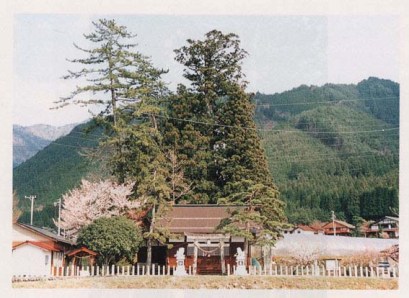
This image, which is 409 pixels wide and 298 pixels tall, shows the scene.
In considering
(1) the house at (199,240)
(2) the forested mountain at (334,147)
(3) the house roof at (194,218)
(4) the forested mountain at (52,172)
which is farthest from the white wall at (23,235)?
(2) the forested mountain at (334,147)

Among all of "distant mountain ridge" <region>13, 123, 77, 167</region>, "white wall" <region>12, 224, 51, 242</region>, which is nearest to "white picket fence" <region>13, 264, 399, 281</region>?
"white wall" <region>12, 224, 51, 242</region>

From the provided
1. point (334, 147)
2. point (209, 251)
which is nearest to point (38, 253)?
point (209, 251)

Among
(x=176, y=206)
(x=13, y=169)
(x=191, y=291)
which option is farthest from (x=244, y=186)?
(x=13, y=169)

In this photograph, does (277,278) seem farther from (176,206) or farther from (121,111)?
(121,111)

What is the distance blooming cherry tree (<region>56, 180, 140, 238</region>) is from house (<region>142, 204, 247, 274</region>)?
974 millimetres

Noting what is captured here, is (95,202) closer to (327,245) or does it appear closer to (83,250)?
(83,250)

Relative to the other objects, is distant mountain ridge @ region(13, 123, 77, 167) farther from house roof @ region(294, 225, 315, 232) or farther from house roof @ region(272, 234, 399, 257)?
house roof @ region(294, 225, 315, 232)

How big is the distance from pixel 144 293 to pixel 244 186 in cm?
369

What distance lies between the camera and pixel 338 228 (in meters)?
15.6

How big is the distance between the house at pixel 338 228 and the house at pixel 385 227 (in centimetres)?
41

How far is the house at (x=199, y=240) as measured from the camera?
48.8 ft

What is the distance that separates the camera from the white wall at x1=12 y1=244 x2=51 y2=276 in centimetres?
1422

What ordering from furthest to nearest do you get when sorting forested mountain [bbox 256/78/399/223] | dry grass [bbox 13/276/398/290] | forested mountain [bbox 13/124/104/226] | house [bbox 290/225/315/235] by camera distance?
1. house [bbox 290/225/315/235]
2. forested mountain [bbox 13/124/104/226]
3. forested mountain [bbox 256/78/399/223]
4. dry grass [bbox 13/276/398/290]

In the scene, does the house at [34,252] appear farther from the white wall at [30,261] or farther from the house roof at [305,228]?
the house roof at [305,228]
